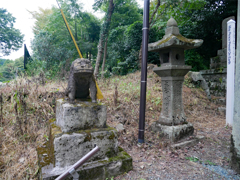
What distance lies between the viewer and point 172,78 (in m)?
3.41

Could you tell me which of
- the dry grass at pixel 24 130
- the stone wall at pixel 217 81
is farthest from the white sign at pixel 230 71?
the dry grass at pixel 24 130

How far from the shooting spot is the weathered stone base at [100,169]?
1.79 m

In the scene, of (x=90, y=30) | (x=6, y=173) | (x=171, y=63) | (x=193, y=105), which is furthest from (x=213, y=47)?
(x=6, y=173)

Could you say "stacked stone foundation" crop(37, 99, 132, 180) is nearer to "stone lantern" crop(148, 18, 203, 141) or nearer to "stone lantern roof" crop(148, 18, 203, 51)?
"stone lantern" crop(148, 18, 203, 141)

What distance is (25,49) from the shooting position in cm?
736

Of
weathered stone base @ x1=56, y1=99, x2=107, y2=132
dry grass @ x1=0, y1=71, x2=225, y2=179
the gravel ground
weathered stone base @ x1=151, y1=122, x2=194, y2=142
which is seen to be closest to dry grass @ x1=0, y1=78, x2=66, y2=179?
dry grass @ x1=0, y1=71, x2=225, y2=179

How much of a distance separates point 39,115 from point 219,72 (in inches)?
284

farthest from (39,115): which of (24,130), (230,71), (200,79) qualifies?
(200,79)

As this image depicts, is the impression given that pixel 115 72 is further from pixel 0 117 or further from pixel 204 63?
pixel 0 117

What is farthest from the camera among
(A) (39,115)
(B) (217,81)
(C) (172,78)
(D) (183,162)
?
(B) (217,81)

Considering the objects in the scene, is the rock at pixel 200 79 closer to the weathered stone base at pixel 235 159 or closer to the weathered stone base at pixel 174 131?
the weathered stone base at pixel 174 131

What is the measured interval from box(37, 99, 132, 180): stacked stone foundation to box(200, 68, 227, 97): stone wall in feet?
20.7

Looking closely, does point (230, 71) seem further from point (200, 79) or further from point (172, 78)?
point (200, 79)

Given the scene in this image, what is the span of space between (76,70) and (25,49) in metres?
7.03
